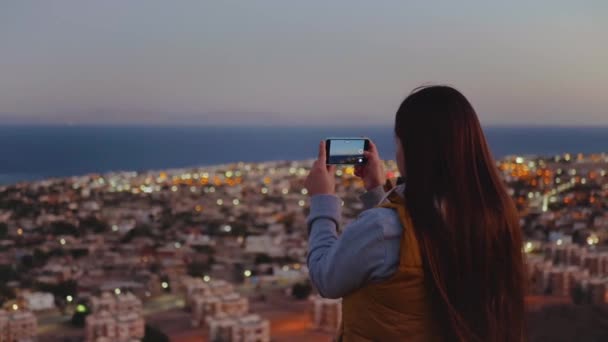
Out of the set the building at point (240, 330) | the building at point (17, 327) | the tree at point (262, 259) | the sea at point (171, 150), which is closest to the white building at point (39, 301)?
the building at point (17, 327)

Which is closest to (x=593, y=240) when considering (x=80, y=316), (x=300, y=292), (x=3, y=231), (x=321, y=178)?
(x=300, y=292)

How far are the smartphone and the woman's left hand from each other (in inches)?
0.4

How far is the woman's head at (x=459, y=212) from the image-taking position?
69cm

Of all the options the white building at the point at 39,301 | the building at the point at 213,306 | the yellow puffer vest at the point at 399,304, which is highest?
the yellow puffer vest at the point at 399,304

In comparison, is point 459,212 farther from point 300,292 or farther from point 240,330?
point 300,292

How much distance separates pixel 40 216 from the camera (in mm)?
16562

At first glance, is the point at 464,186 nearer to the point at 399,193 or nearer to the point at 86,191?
the point at 399,193

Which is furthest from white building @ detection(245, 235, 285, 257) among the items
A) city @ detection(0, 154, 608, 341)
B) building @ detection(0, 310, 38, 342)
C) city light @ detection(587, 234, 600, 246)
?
building @ detection(0, 310, 38, 342)

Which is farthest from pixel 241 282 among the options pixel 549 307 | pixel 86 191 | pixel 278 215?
pixel 86 191

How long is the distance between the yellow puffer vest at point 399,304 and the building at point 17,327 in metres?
6.26

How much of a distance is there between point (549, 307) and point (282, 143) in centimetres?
5521

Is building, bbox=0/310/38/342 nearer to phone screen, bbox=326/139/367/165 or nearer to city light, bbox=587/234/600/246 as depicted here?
phone screen, bbox=326/139/367/165

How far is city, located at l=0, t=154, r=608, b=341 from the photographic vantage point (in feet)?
22.4

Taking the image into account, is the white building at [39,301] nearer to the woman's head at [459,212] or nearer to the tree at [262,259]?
the tree at [262,259]
